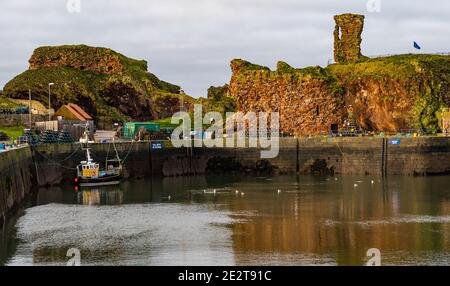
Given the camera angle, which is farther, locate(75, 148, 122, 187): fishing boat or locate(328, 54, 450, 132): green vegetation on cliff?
locate(328, 54, 450, 132): green vegetation on cliff

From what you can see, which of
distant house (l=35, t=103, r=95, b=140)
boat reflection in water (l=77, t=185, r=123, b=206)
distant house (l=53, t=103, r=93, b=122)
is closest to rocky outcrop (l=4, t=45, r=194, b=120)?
distant house (l=53, t=103, r=93, b=122)

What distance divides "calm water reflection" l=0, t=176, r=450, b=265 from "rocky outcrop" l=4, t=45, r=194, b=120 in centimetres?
4295

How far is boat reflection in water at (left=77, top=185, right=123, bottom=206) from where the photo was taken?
7344 centimetres

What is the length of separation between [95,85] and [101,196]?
55243 millimetres

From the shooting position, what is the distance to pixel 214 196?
252 feet

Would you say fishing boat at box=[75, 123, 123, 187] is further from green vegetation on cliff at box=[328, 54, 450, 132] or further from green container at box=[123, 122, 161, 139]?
green vegetation on cliff at box=[328, 54, 450, 132]

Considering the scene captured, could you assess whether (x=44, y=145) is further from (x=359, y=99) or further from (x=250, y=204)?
(x=359, y=99)

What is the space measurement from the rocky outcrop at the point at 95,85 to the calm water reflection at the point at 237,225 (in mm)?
42952

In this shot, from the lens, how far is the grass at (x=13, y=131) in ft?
320

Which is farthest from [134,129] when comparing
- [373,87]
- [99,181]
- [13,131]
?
[373,87]

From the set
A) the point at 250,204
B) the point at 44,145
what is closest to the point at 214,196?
the point at 250,204

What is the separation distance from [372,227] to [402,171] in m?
40.1

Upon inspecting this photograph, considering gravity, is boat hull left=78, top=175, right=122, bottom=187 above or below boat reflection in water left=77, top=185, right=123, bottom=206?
above

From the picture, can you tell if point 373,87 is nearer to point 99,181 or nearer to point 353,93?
point 353,93
